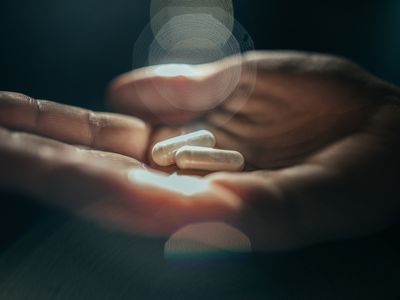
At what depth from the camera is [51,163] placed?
2.73 feet

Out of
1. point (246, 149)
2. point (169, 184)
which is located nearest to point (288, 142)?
point (246, 149)

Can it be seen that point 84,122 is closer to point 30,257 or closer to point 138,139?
point 138,139

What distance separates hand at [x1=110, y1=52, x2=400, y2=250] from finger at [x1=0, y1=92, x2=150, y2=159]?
0.47 ft

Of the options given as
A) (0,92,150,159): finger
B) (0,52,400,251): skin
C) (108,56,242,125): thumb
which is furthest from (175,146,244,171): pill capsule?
(108,56,242,125): thumb

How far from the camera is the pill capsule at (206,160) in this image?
4.23ft

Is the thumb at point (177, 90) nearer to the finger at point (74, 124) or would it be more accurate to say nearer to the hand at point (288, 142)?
the hand at point (288, 142)

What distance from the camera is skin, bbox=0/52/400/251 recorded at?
0.82 metres

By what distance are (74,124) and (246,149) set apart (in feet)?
1.84

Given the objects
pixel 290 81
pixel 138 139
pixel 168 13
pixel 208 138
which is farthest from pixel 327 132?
pixel 168 13

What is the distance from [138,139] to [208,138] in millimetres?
234

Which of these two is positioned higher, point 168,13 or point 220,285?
point 168,13

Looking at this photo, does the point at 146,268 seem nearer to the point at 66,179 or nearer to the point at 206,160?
the point at 66,179

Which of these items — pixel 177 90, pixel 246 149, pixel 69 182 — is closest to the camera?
pixel 69 182

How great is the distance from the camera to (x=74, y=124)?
1375 mm
